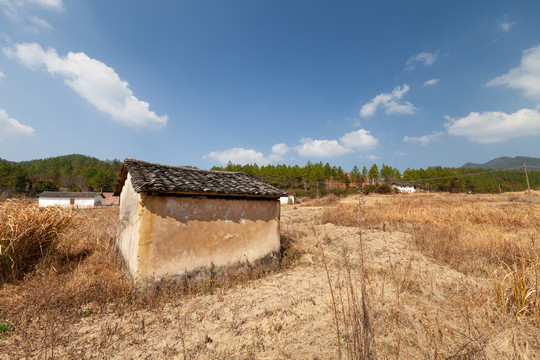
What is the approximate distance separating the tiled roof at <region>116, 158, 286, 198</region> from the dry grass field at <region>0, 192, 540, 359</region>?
258 cm

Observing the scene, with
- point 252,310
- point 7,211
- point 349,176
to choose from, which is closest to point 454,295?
point 252,310

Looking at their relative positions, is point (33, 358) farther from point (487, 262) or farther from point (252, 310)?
point (487, 262)

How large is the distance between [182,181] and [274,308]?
4.26m

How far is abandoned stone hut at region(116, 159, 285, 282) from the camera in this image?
5449 millimetres

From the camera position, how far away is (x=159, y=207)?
562 centimetres

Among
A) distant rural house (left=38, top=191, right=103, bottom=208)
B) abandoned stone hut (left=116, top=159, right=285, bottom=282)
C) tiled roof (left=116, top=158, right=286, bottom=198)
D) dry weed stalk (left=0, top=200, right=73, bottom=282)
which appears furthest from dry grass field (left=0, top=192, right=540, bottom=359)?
distant rural house (left=38, top=191, right=103, bottom=208)

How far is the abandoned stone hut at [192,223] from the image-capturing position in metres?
5.45

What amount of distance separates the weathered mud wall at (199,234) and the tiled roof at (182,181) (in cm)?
38

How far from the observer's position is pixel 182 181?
250 inches

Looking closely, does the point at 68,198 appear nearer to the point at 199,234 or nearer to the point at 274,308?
the point at 199,234

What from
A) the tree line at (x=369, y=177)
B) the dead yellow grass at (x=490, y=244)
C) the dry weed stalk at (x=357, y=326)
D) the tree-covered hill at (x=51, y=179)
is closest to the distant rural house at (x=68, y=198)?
the tree-covered hill at (x=51, y=179)

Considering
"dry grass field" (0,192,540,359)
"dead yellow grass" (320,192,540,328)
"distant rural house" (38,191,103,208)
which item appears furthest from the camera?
"distant rural house" (38,191,103,208)

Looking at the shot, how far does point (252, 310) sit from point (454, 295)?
4862 millimetres

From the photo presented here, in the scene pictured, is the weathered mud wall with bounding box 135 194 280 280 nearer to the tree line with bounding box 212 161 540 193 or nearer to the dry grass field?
the dry grass field
